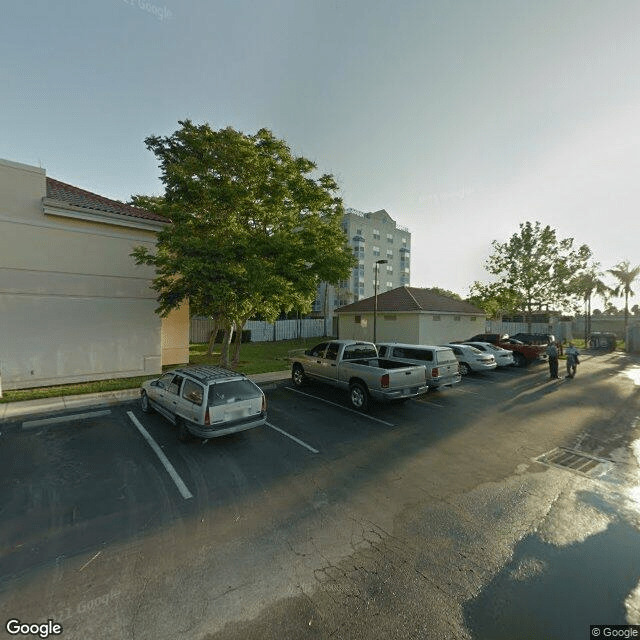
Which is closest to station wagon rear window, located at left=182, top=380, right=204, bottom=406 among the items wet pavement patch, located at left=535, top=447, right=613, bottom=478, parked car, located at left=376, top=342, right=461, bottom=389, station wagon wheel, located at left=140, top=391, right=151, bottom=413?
station wagon wheel, located at left=140, top=391, right=151, bottom=413

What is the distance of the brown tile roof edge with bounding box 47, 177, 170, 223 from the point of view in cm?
1233

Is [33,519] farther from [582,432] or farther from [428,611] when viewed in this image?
[582,432]

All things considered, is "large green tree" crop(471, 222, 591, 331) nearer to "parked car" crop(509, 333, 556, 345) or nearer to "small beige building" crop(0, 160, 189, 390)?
"parked car" crop(509, 333, 556, 345)

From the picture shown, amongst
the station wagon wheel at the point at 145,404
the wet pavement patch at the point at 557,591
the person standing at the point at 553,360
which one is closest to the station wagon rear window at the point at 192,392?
the station wagon wheel at the point at 145,404

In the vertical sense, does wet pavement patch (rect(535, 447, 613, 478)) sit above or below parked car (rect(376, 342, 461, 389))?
below

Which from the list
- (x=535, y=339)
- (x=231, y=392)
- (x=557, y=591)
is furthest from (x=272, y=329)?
(x=557, y=591)

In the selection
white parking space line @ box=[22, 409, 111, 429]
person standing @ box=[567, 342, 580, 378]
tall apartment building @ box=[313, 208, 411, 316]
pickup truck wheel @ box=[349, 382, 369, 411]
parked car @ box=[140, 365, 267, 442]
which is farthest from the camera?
tall apartment building @ box=[313, 208, 411, 316]

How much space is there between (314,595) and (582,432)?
28.5 ft

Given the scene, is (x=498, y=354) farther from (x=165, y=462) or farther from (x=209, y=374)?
(x=165, y=462)

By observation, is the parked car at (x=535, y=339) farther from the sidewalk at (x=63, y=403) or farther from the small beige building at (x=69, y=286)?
the sidewalk at (x=63, y=403)

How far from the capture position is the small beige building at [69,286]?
Answer: 36.8ft

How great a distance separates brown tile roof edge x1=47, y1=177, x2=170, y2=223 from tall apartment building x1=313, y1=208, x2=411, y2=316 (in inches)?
1838

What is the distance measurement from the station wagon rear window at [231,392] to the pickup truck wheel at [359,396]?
362 cm

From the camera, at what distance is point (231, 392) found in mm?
7062
